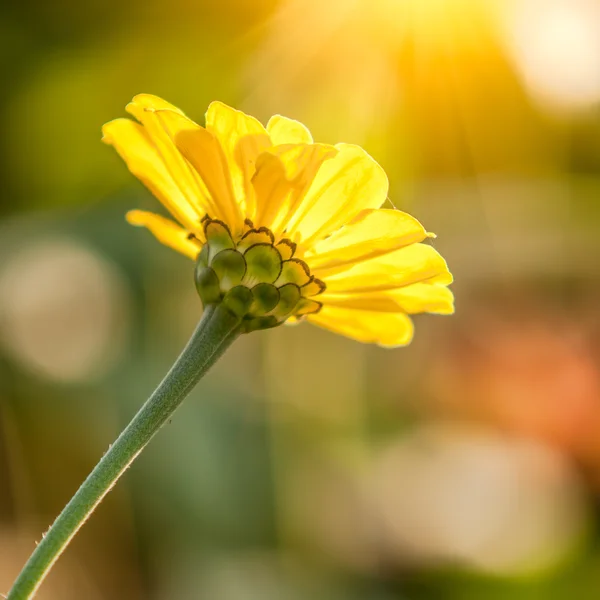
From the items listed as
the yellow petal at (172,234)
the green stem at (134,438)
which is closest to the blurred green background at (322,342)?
the yellow petal at (172,234)

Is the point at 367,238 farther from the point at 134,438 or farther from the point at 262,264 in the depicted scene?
the point at 134,438

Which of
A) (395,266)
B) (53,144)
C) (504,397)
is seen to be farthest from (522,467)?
(395,266)

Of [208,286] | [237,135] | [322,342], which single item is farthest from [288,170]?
[322,342]

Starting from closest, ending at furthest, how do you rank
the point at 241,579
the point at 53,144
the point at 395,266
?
1. the point at 395,266
2. the point at 241,579
3. the point at 53,144

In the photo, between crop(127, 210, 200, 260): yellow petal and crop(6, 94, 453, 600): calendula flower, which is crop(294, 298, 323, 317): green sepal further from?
crop(127, 210, 200, 260): yellow petal

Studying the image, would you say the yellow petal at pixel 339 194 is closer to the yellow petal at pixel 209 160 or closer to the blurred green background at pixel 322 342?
the yellow petal at pixel 209 160

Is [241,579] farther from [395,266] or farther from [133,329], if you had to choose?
[395,266]
